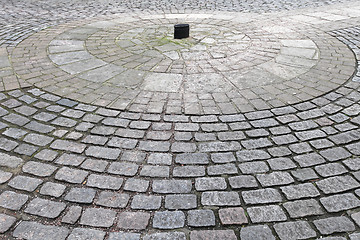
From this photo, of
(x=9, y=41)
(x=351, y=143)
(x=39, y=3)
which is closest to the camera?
(x=351, y=143)

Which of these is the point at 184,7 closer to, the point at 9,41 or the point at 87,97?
the point at 9,41

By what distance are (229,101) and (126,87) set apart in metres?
1.59

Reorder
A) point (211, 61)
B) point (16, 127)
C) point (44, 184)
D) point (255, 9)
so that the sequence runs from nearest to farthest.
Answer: point (44, 184) < point (16, 127) < point (211, 61) < point (255, 9)

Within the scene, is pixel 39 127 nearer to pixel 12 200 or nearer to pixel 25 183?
pixel 25 183

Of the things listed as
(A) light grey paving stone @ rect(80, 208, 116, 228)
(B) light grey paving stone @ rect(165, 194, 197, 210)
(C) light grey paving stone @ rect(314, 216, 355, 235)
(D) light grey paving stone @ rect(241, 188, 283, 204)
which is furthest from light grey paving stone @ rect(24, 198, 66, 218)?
(C) light grey paving stone @ rect(314, 216, 355, 235)

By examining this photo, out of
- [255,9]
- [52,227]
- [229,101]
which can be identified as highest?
[255,9]

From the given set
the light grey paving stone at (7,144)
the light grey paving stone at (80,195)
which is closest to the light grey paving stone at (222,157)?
the light grey paving stone at (80,195)

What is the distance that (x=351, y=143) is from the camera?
298 centimetres

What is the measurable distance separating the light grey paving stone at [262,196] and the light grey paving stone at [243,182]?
0.22 ft

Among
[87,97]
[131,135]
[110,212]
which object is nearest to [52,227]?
[110,212]

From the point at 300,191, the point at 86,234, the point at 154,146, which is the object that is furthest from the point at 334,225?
the point at 86,234

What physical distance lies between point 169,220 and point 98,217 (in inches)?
23.0

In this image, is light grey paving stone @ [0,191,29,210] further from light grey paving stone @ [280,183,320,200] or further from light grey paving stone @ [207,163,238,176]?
light grey paving stone @ [280,183,320,200]

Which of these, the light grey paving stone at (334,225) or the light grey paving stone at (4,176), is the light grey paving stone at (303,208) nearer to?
the light grey paving stone at (334,225)
